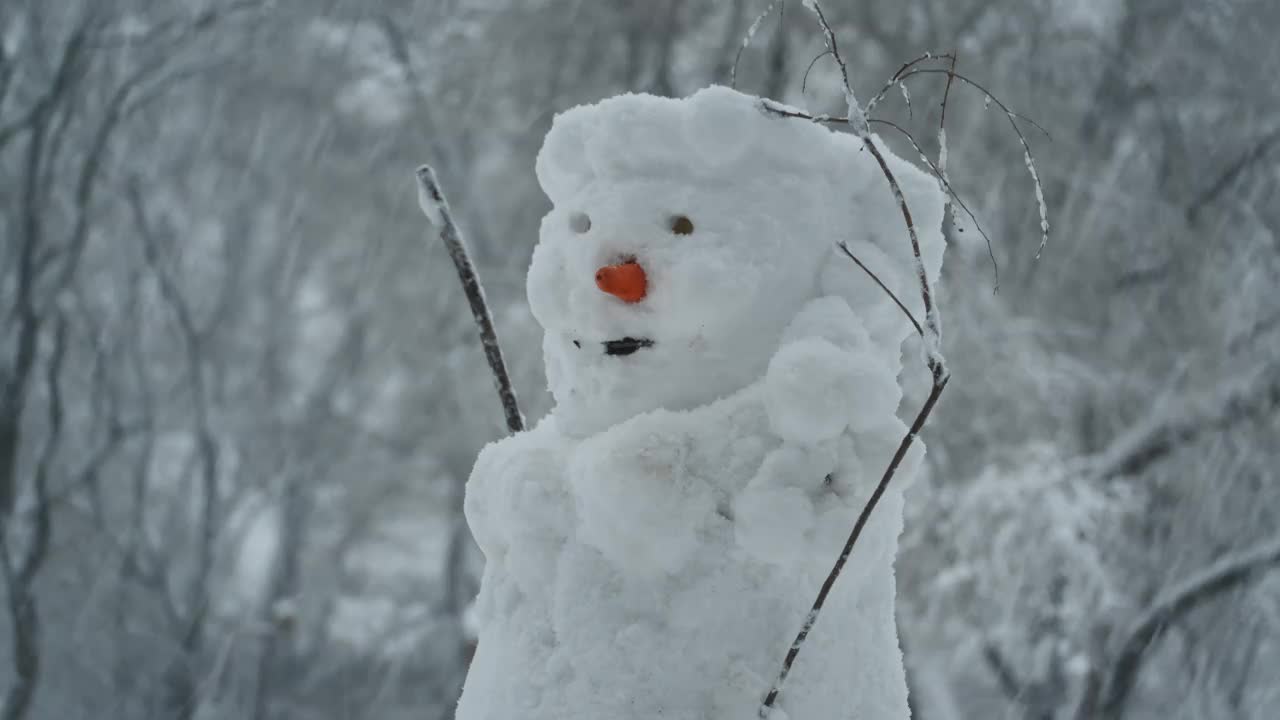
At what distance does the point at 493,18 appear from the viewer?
5090mm

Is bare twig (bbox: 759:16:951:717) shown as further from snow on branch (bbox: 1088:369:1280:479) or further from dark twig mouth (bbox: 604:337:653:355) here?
snow on branch (bbox: 1088:369:1280:479)

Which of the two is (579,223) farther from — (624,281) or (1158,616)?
(1158,616)

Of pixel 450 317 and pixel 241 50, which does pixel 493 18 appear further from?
pixel 450 317

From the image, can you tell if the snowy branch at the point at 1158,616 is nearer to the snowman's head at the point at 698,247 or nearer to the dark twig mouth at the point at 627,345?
the snowman's head at the point at 698,247

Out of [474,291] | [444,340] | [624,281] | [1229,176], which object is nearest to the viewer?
[624,281]

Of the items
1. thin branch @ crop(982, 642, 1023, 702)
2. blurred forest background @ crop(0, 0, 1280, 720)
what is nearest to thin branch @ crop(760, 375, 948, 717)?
blurred forest background @ crop(0, 0, 1280, 720)

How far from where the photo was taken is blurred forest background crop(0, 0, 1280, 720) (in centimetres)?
335

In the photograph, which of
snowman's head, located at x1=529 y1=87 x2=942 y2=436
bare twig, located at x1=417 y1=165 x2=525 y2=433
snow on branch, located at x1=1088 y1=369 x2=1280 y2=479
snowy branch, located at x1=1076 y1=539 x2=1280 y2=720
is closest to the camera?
snowman's head, located at x1=529 y1=87 x2=942 y2=436

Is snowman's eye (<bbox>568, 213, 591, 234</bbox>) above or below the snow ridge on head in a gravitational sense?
below

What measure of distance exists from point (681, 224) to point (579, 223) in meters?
0.09

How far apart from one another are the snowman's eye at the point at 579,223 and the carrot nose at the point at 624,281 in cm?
7

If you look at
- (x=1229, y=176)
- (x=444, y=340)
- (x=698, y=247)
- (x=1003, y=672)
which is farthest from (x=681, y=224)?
(x=444, y=340)

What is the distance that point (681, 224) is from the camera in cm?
84

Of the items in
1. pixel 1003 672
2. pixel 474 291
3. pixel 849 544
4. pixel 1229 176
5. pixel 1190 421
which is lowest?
pixel 1003 672
